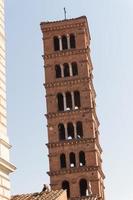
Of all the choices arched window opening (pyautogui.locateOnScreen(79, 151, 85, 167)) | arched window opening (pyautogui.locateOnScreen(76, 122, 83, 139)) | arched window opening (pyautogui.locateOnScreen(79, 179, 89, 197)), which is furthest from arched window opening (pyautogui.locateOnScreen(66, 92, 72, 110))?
arched window opening (pyautogui.locateOnScreen(79, 179, 89, 197))

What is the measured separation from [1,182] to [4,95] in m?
1.61

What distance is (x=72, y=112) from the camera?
3812cm

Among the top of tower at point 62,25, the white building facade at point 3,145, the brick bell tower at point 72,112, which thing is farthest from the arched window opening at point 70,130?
the white building facade at point 3,145

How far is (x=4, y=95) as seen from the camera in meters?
9.31

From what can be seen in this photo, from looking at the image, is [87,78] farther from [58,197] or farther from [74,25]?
[58,197]

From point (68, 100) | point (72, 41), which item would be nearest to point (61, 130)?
point (68, 100)

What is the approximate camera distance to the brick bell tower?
35.9 m

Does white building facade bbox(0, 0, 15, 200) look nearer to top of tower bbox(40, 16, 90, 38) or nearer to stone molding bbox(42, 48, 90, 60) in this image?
stone molding bbox(42, 48, 90, 60)

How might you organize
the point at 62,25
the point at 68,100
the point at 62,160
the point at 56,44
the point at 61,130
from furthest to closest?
the point at 62,25
the point at 56,44
the point at 68,100
the point at 61,130
the point at 62,160

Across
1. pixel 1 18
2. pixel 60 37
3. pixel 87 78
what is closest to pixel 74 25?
pixel 60 37

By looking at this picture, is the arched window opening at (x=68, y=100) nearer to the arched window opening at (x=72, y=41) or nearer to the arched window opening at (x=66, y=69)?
the arched window opening at (x=66, y=69)

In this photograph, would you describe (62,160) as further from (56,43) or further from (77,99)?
(56,43)

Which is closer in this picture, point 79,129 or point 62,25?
point 79,129

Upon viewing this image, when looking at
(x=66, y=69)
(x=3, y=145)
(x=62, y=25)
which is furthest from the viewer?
(x=62, y=25)
